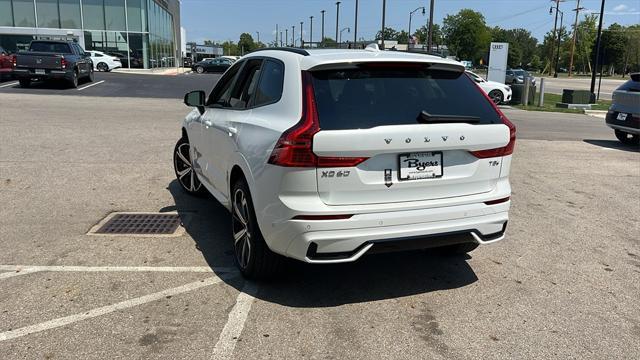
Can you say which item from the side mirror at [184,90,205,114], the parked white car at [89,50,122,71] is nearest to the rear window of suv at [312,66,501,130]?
the side mirror at [184,90,205,114]

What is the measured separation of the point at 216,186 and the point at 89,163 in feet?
13.4

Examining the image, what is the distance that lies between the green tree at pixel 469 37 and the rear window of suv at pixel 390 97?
4153 inches

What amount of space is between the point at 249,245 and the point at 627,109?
423 inches

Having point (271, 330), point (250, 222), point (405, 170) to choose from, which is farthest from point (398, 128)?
point (271, 330)

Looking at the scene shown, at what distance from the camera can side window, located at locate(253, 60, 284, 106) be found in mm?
3992

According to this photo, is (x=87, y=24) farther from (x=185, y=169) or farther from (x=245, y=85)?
(x=245, y=85)

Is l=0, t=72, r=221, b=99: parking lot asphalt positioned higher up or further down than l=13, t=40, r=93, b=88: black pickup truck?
further down

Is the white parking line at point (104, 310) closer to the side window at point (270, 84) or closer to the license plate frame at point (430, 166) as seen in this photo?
the side window at point (270, 84)

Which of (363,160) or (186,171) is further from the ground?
(363,160)

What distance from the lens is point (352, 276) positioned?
4.42 meters

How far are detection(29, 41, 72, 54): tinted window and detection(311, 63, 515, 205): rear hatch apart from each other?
20494mm

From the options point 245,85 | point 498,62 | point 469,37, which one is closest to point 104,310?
point 245,85

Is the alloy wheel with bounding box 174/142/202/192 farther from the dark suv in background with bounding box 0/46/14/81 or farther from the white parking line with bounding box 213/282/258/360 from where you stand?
the dark suv in background with bounding box 0/46/14/81

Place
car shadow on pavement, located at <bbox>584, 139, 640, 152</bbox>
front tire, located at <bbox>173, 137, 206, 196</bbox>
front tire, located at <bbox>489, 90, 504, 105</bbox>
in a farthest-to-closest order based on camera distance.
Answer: front tire, located at <bbox>489, 90, 504, 105</bbox>, car shadow on pavement, located at <bbox>584, 139, 640, 152</bbox>, front tire, located at <bbox>173, 137, 206, 196</bbox>
